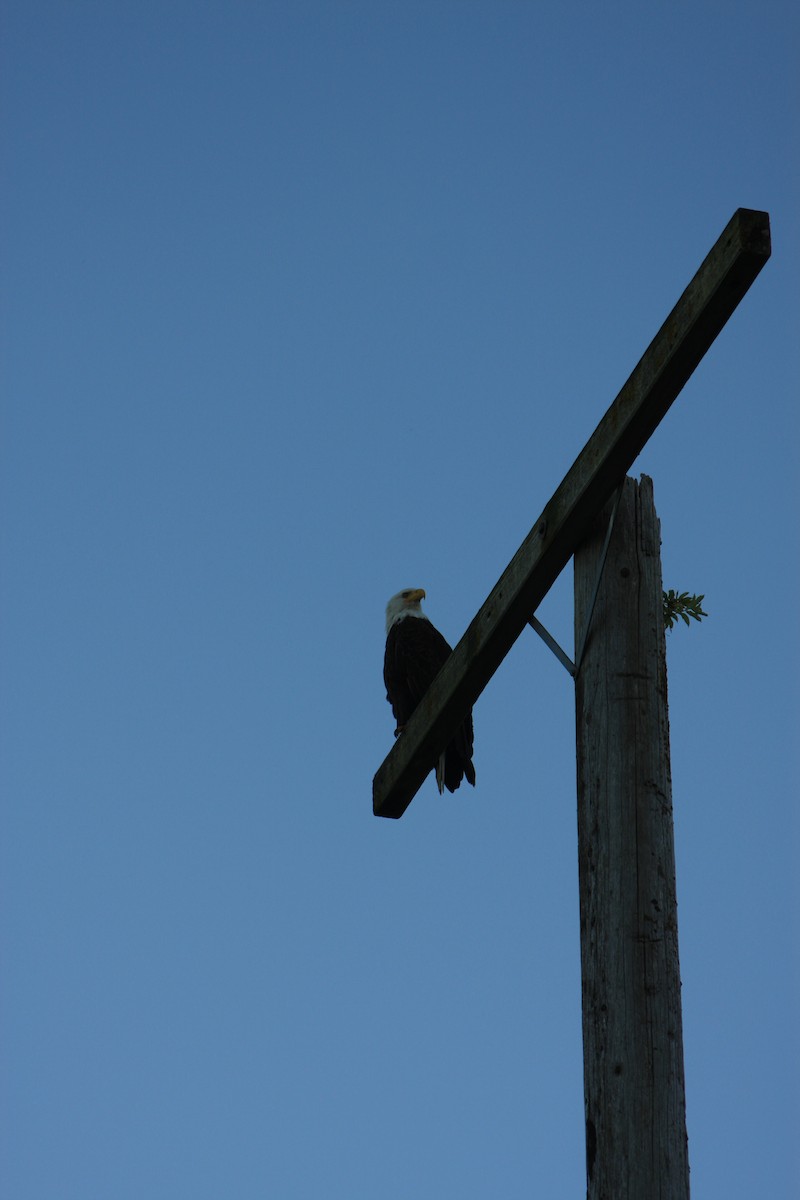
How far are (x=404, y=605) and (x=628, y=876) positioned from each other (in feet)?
16.4

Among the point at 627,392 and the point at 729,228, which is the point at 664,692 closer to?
the point at 627,392

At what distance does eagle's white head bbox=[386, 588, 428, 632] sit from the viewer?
7.24 meters

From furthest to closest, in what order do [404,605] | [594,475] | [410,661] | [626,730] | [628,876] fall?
[404,605] < [410,661] < [594,475] < [626,730] < [628,876]

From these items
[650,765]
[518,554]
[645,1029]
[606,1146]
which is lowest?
[606,1146]

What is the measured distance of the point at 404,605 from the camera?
7.32 m

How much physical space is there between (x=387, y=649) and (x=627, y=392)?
4.54m

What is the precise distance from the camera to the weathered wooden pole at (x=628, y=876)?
220cm

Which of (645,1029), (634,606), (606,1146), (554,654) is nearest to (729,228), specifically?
(634,606)

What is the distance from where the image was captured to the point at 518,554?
2.77 m

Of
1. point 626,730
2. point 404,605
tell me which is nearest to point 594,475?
point 626,730

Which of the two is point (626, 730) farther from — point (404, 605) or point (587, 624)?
point (404, 605)

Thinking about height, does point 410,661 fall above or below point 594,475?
above

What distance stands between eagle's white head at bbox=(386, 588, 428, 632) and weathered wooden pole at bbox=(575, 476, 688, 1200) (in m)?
4.58

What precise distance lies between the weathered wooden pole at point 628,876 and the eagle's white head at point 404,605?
4.58m
